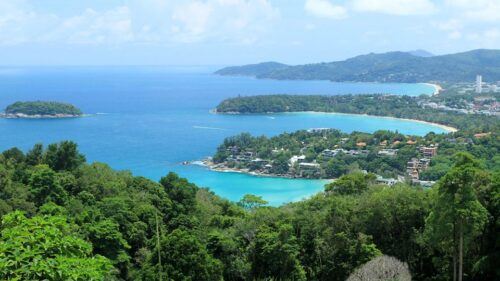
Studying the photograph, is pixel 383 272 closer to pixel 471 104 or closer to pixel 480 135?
pixel 480 135

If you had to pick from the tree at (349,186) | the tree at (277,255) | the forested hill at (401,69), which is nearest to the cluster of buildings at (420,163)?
the tree at (349,186)

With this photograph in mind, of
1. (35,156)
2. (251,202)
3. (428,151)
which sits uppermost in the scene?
(35,156)

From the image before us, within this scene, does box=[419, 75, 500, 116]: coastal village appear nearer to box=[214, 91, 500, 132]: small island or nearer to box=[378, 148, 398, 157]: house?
box=[214, 91, 500, 132]: small island

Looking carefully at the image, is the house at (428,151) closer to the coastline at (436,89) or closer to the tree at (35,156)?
the tree at (35,156)

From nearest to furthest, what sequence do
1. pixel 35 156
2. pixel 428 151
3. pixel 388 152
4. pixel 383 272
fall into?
pixel 383 272 → pixel 35 156 → pixel 428 151 → pixel 388 152

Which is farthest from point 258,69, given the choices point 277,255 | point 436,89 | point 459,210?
point 459,210
